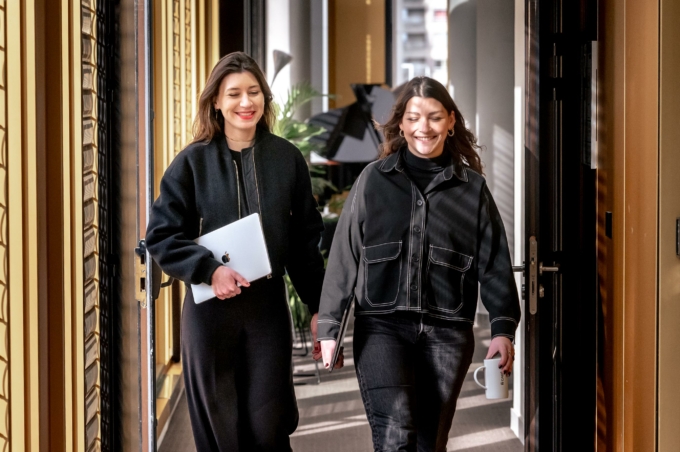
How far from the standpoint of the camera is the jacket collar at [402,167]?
2471 millimetres

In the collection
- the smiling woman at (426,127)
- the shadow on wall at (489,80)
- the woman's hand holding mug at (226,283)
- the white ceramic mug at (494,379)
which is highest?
the shadow on wall at (489,80)

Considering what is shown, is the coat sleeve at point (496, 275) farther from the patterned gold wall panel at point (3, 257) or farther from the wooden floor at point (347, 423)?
the patterned gold wall panel at point (3, 257)

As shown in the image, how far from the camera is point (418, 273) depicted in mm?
2398

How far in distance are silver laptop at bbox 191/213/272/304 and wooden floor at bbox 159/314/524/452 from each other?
1.12 meters

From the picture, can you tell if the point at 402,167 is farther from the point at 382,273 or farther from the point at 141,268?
the point at 141,268

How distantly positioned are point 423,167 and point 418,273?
0.32 metres

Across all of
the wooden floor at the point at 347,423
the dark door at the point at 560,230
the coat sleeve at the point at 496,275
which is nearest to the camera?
the coat sleeve at the point at 496,275

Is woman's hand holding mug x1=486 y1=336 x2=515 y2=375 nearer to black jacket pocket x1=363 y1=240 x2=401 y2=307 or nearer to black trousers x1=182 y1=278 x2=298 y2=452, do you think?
black jacket pocket x1=363 y1=240 x2=401 y2=307

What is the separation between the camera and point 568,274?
2.74 meters

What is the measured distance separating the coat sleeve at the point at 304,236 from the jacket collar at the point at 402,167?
11.4 inches

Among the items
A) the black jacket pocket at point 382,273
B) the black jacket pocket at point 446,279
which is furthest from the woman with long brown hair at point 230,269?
the black jacket pocket at point 446,279

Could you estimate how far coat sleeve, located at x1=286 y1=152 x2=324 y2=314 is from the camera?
267cm

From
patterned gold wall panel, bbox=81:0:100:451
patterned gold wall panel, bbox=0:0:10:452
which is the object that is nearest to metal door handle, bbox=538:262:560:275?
patterned gold wall panel, bbox=81:0:100:451

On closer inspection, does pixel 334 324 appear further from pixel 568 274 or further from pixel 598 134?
pixel 598 134
